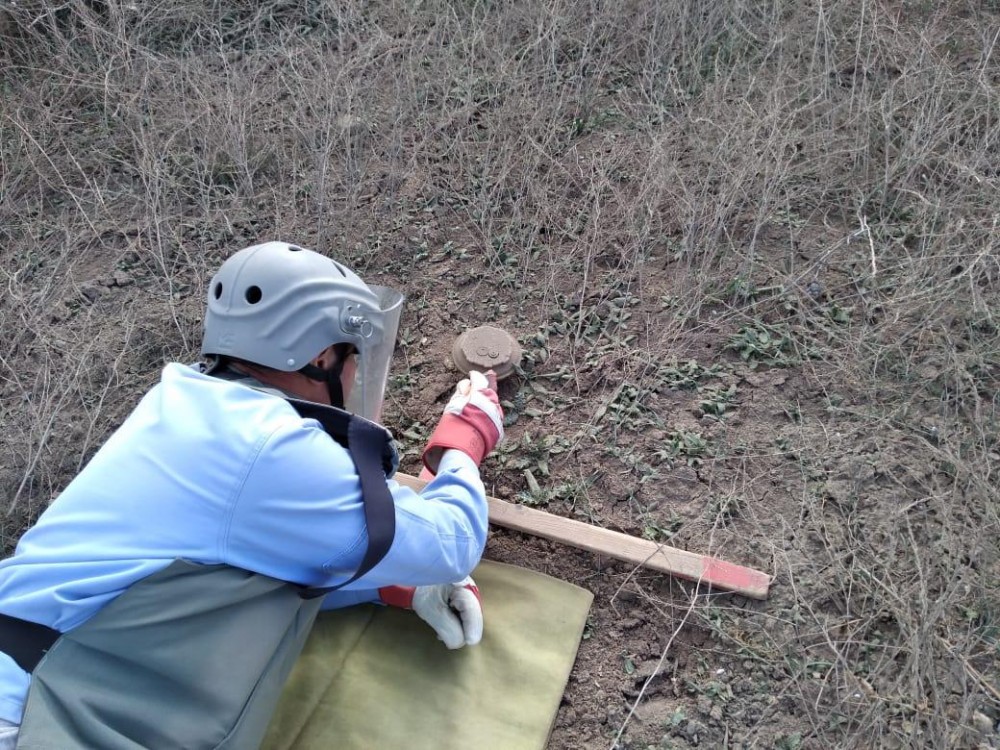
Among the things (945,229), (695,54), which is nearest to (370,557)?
(945,229)

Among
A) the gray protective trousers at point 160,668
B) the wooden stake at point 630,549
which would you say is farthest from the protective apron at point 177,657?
the wooden stake at point 630,549

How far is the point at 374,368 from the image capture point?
222 centimetres

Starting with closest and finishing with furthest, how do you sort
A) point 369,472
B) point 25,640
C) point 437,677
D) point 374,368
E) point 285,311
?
point 25,640 < point 369,472 < point 285,311 < point 374,368 < point 437,677

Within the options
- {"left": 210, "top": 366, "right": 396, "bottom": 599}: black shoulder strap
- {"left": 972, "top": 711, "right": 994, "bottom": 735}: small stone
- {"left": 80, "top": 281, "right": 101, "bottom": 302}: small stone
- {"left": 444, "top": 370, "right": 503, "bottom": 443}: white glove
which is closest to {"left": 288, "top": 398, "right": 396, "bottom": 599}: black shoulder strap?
{"left": 210, "top": 366, "right": 396, "bottom": 599}: black shoulder strap

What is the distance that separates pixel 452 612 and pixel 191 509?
36.2 inches

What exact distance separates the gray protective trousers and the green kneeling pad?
1.65 feet

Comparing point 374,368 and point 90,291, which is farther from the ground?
point 374,368

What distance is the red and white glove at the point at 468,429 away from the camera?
242 cm

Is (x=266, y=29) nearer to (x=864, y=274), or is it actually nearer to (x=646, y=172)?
(x=646, y=172)

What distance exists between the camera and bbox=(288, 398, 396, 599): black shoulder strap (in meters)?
1.81

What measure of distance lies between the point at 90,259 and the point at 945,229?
340 cm

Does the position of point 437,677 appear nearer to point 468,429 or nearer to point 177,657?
point 468,429

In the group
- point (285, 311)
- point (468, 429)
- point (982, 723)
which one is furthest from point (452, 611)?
point (982, 723)

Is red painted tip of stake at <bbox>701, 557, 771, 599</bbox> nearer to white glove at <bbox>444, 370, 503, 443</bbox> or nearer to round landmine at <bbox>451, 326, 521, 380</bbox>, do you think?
white glove at <bbox>444, 370, 503, 443</bbox>
